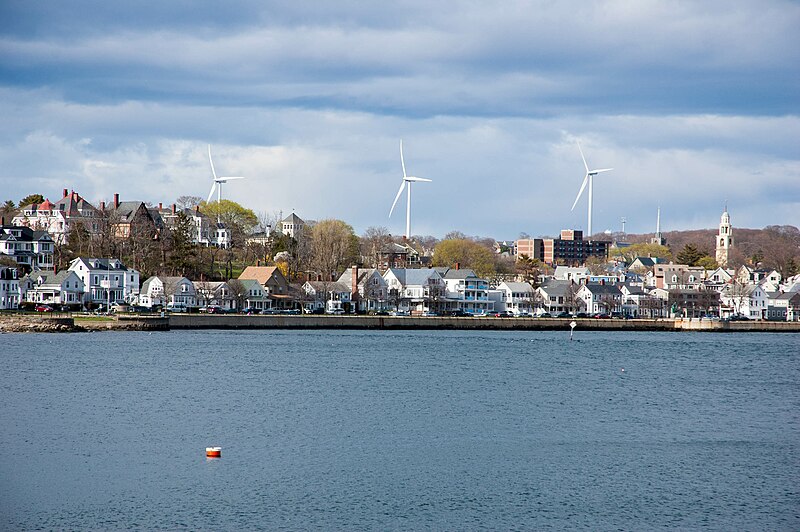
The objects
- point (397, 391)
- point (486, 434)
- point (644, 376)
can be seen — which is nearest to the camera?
point (486, 434)

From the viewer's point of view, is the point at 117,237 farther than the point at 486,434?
Yes

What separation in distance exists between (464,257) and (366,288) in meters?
48.7

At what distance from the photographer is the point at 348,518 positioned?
22703 millimetres

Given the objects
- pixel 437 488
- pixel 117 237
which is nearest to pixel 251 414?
pixel 437 488

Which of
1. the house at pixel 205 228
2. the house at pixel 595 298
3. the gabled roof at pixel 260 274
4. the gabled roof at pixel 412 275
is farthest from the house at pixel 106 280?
the house at pixel 595 298

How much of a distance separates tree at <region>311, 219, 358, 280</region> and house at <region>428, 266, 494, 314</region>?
14.5 meters

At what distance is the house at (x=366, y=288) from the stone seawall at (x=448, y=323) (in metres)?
14.2

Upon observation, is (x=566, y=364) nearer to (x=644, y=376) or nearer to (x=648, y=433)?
(x=644, y=376)

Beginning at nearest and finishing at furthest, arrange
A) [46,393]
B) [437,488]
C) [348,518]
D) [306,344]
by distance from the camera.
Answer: [348,518] < [437,488] < [46,393] < [306,344]

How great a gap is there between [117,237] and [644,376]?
8293cm

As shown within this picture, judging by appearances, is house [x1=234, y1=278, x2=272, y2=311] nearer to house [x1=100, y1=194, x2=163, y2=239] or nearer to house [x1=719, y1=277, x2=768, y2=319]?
house [x1=100, y1=194, x2=163, y2=239]

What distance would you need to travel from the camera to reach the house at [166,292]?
103312 millimetres

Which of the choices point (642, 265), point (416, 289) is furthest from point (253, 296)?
point (642, 265)

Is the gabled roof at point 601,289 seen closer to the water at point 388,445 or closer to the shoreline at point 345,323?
the shoreline at point 345,323
